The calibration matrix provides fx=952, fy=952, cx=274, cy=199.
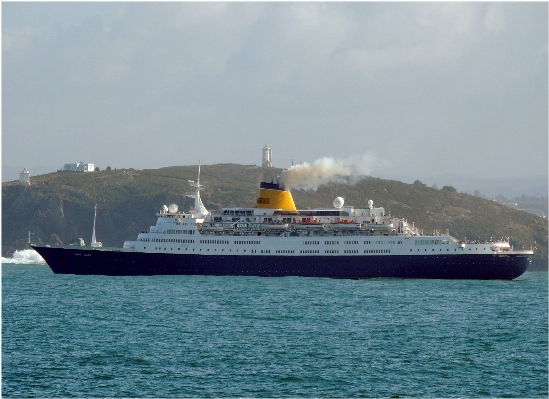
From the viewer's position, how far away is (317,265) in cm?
6550

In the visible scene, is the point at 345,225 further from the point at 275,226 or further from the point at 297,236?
the point at 275,226

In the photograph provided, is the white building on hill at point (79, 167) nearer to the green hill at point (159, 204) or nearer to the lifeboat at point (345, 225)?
the green hill at point (159, 204)

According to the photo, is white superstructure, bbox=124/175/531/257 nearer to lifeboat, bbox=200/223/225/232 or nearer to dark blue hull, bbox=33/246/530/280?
lifeboat, bbox=200/223/225/232

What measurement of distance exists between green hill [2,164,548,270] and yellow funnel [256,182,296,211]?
122ft

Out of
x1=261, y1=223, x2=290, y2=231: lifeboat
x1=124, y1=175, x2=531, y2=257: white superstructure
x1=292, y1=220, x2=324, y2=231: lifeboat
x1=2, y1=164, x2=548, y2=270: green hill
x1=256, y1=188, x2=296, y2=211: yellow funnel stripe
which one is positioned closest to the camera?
x1=124, y1=175, x2=531, y2=257: white superstructure

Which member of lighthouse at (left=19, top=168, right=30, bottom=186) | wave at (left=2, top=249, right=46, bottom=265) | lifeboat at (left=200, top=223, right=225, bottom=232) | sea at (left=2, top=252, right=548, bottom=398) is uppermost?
lighthouse at (left=19, top=168, right=30, bottom=186)

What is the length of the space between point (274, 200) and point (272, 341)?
33194mm

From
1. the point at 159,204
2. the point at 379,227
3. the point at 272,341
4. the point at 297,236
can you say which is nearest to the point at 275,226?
the point at 297,236

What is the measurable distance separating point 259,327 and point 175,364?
8.33 metres

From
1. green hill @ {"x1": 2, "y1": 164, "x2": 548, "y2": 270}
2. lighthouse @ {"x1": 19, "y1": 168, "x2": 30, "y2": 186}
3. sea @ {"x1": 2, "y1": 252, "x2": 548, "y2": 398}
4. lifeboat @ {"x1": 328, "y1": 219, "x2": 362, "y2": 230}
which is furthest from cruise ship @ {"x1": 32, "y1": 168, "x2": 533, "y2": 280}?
lighthouse @ {"x1": 19, "y1": 168, "x2": 30, "y2": 186}

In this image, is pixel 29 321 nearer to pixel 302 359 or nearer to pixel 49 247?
pixel 302 359

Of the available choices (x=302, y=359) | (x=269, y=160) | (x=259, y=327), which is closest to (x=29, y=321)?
(x=259, y=327)

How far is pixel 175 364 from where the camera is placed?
106 feet

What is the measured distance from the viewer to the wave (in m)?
97.5
